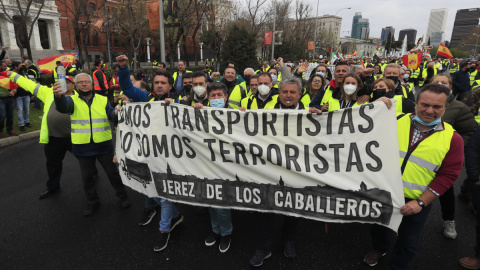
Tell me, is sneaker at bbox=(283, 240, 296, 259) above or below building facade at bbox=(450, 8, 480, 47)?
below

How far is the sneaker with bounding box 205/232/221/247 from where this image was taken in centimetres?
314

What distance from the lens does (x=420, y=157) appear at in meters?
2.17

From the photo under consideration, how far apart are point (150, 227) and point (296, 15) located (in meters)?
45.0

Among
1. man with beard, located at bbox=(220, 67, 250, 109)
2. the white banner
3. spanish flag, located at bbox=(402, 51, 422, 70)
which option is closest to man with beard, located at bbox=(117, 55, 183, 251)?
the white banner

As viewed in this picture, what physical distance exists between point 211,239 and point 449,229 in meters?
2.85

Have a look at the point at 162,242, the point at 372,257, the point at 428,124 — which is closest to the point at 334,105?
the point at 428,124

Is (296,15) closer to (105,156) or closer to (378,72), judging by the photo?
(378,72)

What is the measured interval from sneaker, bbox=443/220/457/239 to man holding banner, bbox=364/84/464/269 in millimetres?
1373

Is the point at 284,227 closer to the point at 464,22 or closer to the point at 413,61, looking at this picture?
the point at 413,61

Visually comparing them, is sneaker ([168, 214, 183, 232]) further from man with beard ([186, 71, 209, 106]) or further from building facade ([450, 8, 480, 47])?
building facade ([450, 8, 480, 47])

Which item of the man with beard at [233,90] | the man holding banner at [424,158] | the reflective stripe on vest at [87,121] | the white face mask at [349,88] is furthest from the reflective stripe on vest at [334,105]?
the reflective stripe on vest at [87,121]

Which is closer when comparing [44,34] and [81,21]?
[81,21]

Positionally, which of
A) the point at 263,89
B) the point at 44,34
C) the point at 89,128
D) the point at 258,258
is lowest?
the point at 258,258

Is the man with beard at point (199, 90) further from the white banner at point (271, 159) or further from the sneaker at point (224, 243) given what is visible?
the sneaker at point (224, 243)
